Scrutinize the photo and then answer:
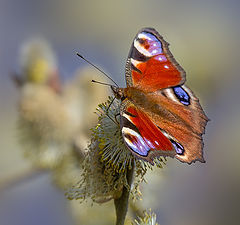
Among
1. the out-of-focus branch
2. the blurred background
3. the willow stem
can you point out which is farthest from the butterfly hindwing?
the out-of-focus branch

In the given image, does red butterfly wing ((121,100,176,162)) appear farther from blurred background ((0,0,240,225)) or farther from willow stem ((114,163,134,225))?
blurred background ((0,0,240,225))

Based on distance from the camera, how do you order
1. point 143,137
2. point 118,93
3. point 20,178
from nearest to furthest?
point 143,137 < point 118,93 < point 20,178

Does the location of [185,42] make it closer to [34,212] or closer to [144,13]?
[144,13]

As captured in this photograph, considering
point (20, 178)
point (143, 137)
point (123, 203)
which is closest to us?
point (143, 137)

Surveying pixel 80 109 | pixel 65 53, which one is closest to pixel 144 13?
pixel 65 53

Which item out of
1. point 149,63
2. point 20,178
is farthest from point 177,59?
point 149,63

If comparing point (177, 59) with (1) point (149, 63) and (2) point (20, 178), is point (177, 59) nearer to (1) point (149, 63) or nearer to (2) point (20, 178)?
(2) point (20, 178)
